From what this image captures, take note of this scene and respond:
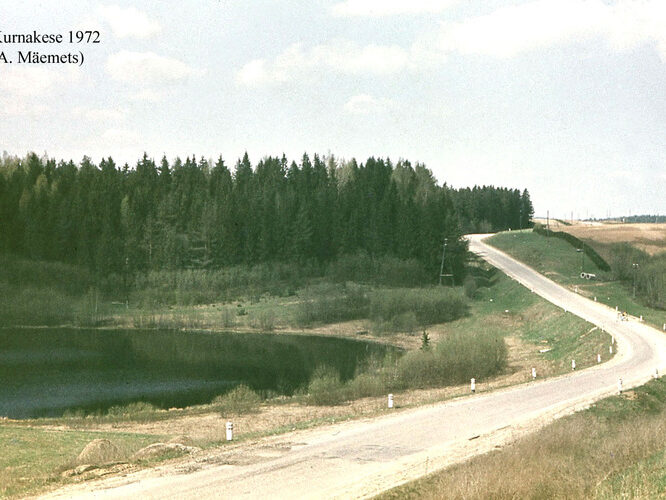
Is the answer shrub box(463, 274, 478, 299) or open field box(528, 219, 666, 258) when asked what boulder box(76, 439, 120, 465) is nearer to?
shrub box(463, 274, 478, 299)

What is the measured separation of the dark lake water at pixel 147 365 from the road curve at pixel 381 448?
24836mm

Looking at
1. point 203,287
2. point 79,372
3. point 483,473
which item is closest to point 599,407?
point 483,473

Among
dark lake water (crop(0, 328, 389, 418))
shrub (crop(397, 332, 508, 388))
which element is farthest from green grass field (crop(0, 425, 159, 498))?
shrub (crop(397, 332, 508, 388))

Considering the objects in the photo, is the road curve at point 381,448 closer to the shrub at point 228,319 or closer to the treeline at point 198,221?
the shrub at point 228,319

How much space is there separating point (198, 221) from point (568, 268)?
6644cm

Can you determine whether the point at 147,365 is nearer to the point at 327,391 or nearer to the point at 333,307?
the point at 327,391

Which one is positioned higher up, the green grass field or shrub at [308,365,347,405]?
the green grass field

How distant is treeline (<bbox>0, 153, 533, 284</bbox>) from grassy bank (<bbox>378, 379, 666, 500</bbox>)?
3622 inches

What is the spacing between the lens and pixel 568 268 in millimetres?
105750

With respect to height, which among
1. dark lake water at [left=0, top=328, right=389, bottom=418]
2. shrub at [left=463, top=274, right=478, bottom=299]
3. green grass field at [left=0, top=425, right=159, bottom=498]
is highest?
shrub at [left=463, top=274, right=478, bottom=299]

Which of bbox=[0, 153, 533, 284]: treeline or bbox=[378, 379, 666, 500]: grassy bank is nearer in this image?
bbox=[378, 379, 666, 500]: grassy bank

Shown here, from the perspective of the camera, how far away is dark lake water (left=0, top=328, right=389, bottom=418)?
51156 millimetres

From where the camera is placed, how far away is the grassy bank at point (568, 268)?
75562mm

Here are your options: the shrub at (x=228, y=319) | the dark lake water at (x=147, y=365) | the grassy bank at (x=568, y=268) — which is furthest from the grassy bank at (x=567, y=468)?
the shrub at (x=228, y=319)
